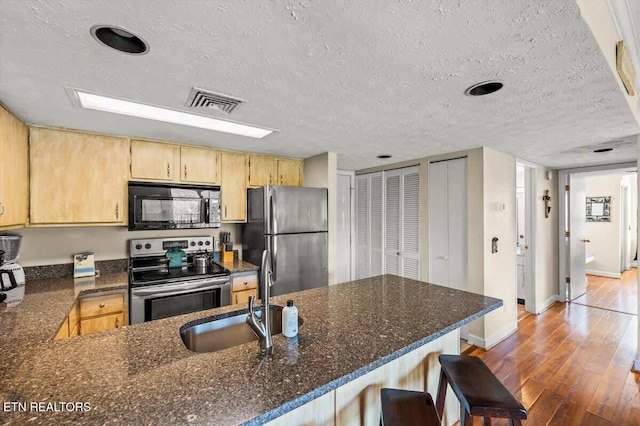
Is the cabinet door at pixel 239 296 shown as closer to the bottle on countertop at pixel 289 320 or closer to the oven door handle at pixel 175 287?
the oven door handle at pixel 175 287

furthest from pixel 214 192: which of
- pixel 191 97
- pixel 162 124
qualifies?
pixel 191 97

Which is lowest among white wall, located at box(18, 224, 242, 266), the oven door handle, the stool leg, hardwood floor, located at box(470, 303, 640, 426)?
hardwood floor, located at box(470, 303, 640, 426)

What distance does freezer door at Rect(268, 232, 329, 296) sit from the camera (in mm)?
2980

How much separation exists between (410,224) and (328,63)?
9.71ft

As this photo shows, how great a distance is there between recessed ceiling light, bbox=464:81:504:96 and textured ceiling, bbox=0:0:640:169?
0.05m

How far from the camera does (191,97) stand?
173cm

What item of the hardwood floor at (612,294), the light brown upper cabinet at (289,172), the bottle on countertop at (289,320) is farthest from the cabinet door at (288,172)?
the hardwood floor at (612,294)

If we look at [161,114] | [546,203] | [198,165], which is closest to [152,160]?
[198,165]

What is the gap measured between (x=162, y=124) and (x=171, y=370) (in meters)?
1.96

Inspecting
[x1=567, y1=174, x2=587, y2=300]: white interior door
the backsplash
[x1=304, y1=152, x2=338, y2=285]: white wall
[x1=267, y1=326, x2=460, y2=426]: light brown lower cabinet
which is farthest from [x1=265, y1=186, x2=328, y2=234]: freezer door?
[x1=567, y1=174, x2=587, y2=300]: white interior door

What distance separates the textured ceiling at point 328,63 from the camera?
1.00 meters

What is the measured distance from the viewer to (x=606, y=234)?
20.9 ft

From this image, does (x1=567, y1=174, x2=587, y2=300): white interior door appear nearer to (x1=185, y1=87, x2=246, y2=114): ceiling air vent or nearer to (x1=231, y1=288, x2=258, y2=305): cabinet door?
(x1=231, y1=288, x2=258, y2=305): cabinet door

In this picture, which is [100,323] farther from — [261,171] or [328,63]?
[328,63]
